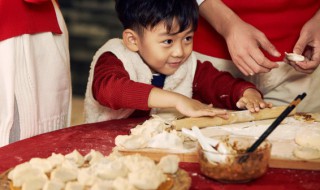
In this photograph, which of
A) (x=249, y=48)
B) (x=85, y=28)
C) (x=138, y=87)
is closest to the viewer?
(x=138, y=87)

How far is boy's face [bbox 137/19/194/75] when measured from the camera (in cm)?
214

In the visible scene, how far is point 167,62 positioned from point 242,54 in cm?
28

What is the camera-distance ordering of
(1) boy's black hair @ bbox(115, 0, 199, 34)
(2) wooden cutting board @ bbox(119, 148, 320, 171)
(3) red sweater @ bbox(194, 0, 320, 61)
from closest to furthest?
(2) wooden cutting board @ bbox(119, 148, 320, 171)
(1) boy's black hair @ bbox(115, 0, 199, 34)
(3) red sweater @ bbox(194, 0, 320, 61)

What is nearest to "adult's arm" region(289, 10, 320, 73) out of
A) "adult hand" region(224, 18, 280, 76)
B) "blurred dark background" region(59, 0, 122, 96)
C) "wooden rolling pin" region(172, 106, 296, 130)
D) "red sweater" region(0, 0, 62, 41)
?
"adult hand" region(224, 18, 280, 76)

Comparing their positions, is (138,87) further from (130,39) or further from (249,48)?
(249,48)

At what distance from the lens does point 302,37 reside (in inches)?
88.5

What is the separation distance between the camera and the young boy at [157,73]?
2025mm

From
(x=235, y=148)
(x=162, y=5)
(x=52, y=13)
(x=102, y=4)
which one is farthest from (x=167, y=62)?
(x=102, y=4)

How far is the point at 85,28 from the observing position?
5.31 meters

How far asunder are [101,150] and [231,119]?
1.56 ft

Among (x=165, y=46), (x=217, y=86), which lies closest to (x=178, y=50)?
(x=165, y=46)

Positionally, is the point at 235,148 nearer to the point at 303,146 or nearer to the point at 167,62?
the point at 303,146

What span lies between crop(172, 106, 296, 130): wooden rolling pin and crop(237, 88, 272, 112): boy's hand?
3 cm

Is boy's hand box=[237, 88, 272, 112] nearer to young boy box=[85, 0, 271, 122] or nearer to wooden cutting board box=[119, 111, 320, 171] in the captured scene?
young boy box=[85, 0, 271, 122]
